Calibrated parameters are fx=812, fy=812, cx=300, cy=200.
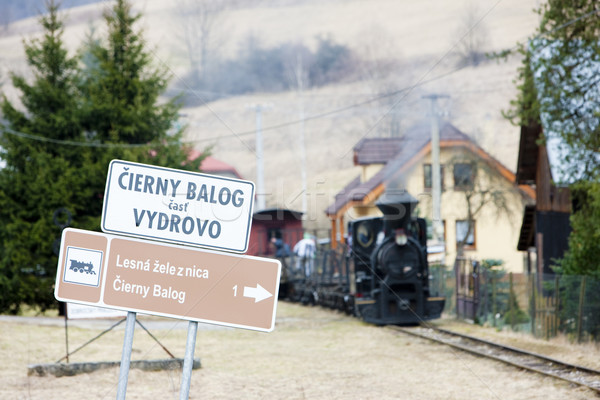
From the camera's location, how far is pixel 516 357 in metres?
13.5

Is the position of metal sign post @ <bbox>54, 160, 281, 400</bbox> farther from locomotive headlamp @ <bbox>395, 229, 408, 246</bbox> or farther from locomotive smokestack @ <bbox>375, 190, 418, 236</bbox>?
locomotive smokestack @ <bbox>375, 190, 418, 236</bbox>

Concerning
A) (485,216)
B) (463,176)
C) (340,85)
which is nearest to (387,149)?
(485,216)

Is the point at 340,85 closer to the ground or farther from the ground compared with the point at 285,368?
farther from the ground

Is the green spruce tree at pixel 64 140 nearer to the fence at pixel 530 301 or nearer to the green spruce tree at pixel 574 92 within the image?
the fence at pixel 530 301

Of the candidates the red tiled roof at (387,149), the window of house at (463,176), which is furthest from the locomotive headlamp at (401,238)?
the window of house at (463,176)

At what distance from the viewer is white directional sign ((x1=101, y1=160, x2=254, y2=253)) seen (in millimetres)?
5125

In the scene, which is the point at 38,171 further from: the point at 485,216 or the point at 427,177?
the point at 485,216

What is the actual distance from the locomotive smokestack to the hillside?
4184 centimetres

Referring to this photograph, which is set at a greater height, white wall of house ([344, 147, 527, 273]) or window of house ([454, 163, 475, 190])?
window of house ([454, 163, 475, 190])

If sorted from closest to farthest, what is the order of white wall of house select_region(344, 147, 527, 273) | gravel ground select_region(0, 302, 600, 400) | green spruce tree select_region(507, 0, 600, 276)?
gravel ground select_region(0, 302, 600, 400) → green spruce tree select_region(507, 0, 600, 276) → white wall of house select_region(344, 147, 527, 273)

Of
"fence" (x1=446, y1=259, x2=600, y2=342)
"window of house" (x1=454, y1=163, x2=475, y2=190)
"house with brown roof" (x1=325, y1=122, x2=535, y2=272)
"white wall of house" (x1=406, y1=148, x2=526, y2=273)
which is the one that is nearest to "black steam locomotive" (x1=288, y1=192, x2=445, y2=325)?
"fence" (x1=446, y1=259, x2=600, y2=342)

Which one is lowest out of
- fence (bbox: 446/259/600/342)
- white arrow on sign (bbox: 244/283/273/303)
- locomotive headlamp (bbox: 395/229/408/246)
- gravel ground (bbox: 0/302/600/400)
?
gravel ground (bbox: 0/302/600/400)

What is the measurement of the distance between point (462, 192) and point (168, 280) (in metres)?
36.7

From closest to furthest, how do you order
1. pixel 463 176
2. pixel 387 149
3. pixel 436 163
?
pixel 436 163
pixel 463 176
pixel 387 149
